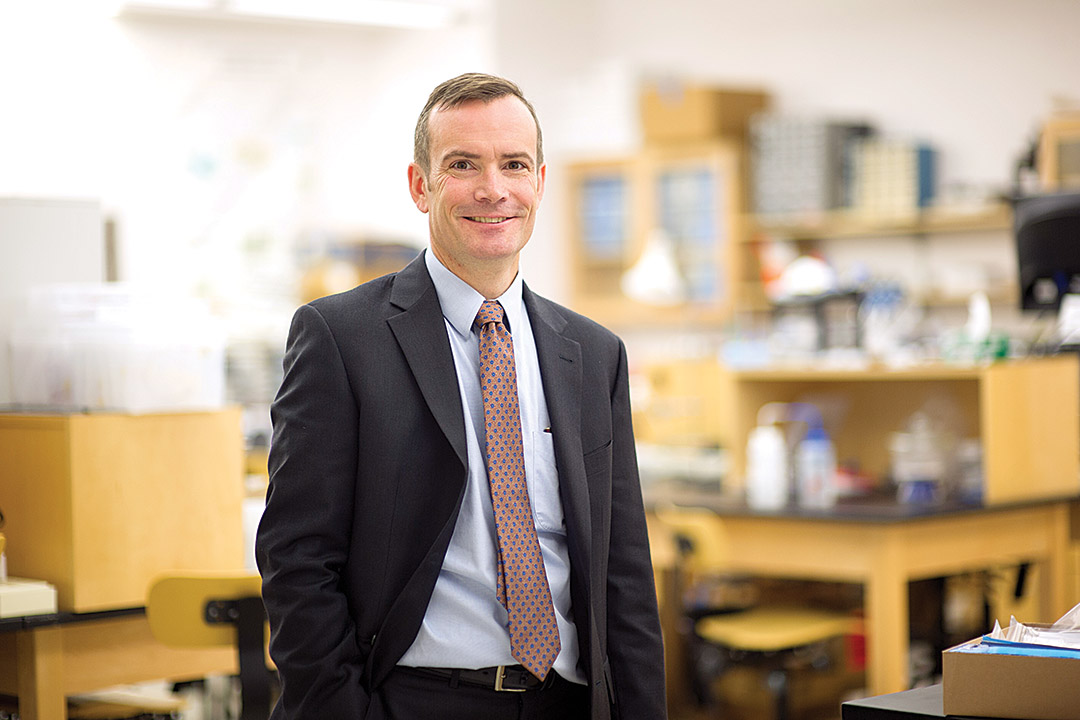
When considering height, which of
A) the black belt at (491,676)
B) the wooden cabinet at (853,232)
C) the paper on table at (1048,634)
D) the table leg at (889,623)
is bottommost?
the table leg at (889,623)

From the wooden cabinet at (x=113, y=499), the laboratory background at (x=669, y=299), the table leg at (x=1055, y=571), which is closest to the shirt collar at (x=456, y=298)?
the laboratory background at (x=669, y=299)

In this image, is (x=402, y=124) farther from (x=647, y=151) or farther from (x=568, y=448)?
(x=568, y=448)

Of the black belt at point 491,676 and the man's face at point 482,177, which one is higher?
the man's face at point 482,177

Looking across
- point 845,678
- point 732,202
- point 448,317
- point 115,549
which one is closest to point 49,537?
point 115,549

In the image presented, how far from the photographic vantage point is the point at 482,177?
186cm

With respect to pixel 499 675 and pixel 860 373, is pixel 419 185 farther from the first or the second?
pixel 860 373

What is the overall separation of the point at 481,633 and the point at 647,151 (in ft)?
19.7

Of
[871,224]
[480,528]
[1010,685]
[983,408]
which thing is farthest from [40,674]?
[871,224]

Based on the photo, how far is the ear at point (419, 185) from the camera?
1.92 m

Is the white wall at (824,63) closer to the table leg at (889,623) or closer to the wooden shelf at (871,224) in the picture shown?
the wooden shelf at (871,224)

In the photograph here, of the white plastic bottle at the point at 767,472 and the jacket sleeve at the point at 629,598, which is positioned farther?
the white plastic bottle at the point at 767,472

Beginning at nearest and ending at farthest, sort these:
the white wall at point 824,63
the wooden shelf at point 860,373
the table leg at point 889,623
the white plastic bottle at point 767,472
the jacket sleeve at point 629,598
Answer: the jacket sleeve at point 629,598, the table leg at point 889,623, the wooden shelf at point 860,373, the white plastic bottle at point 767,472, the white wall at point 824,63

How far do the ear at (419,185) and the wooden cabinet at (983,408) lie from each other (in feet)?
9.51

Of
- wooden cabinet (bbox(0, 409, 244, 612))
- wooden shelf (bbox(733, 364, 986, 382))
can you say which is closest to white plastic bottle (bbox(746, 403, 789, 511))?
wooden shelf (bbox(733, 364, 986, 382))
